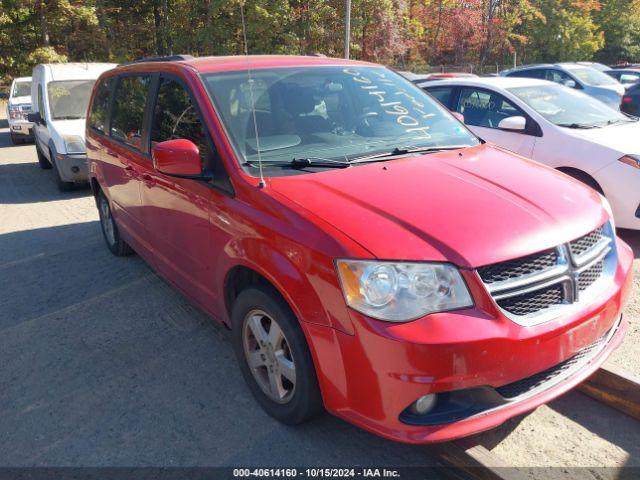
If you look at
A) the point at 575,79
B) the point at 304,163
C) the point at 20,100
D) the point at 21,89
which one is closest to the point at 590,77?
the point at 575,79

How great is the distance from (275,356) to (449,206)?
1.18 meters

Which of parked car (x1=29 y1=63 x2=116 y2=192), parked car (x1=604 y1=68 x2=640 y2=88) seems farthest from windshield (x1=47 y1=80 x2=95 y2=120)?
parked car (x1=604 y1=68 x2=640 y2=88)

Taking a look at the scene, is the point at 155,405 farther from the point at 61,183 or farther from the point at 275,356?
the point at 61,183

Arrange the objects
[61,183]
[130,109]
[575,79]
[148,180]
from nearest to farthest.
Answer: [148,180]
[130,109]
[61,183]
[575,79]

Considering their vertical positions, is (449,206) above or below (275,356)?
above

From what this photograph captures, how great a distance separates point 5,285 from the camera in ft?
17.5

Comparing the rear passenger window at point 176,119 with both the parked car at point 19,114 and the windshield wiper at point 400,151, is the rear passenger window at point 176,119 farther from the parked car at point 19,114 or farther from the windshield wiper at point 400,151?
the parked car at point 19,114

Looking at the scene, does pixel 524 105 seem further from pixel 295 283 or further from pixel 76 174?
pixel 76 174

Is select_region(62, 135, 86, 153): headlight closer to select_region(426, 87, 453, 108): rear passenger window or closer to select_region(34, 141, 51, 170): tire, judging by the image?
select_region(34, 141, 51, 170): tire

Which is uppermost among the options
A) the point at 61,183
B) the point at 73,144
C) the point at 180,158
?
the point at 180,158

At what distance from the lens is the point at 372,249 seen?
235cm

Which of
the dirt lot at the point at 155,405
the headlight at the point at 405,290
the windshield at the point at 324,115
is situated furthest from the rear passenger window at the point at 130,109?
the headlight at the point at 405,290

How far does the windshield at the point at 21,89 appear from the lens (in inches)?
642

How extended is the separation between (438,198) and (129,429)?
6.89ft
